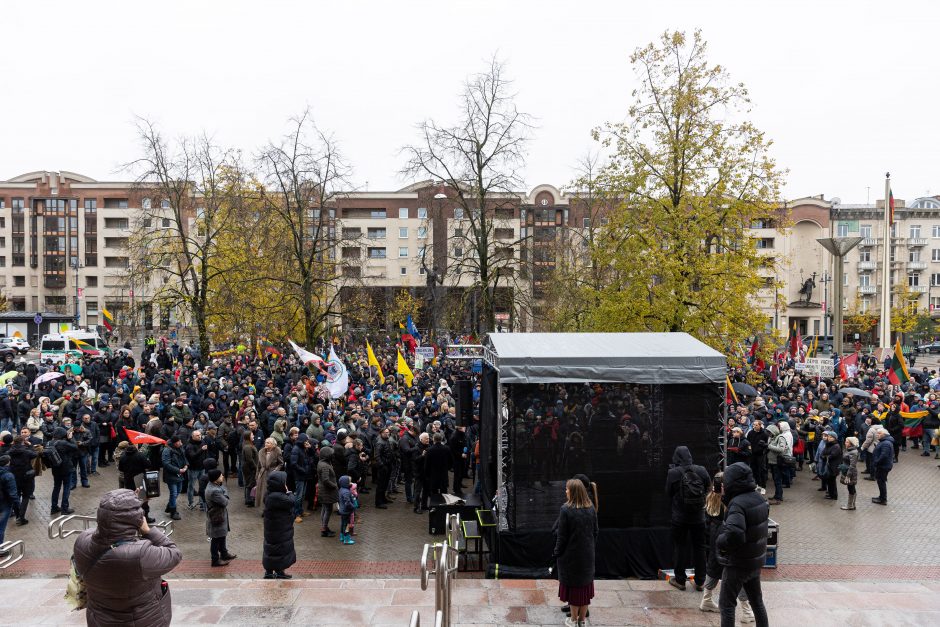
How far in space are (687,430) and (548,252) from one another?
24.9m

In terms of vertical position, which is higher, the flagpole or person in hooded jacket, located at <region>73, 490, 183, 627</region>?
the flagpole

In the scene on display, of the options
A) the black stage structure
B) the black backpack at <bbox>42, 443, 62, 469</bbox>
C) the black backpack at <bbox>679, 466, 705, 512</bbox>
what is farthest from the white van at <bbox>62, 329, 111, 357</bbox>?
the black backpack at <bbox>679, 466, 705, 512</bbox>

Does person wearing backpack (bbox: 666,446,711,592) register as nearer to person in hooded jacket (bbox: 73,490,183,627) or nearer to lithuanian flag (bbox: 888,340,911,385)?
person in hooded jacket (bbox: 73,490,183,627)

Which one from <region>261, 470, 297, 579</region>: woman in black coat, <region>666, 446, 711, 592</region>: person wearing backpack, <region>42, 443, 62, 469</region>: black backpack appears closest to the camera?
<region>666, 446, 711, 592</region>: person wearing backpack

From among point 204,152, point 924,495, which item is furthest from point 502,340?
point 204,152

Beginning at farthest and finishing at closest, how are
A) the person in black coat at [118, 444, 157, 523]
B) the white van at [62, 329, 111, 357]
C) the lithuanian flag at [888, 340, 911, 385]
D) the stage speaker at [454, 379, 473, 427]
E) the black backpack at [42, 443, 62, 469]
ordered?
the white van at [62, 329, 111, 357], the lithuanian flag at [888, 340, 911, 385], the stage speaker at [454, 379, 473, 427], the person in black coat at [118, 444, 157, 523], the black backpack at [42, 443, 62, 469]

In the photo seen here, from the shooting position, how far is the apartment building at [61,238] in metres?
78.4

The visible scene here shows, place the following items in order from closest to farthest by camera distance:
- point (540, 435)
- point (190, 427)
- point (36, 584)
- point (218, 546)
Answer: point (36, 584), point (540, 435), point (218, 546), point (190, 427)

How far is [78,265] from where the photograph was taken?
76875 millimetres

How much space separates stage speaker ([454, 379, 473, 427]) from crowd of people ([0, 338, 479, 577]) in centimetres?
64

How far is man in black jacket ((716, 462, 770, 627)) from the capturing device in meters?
6.33

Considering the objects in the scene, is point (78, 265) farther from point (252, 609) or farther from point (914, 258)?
point (914, 258)

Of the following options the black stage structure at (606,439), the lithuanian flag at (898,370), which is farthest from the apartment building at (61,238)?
the black stage structure at (606,439)

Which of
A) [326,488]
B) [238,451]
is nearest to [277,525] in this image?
[326,488]
